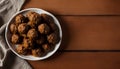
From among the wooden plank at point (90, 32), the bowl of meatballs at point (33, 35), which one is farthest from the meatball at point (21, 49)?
the wooden plank at point (90, 32)

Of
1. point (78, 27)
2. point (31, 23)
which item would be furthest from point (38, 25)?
point (78, 27)

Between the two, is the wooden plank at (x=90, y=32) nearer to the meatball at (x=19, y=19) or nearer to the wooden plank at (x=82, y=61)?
the wooden plank at (x=82, y=61)

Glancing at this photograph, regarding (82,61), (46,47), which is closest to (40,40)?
(46,47)

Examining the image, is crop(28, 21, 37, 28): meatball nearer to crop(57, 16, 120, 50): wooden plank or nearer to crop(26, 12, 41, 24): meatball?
crop(26, 12, 41, 24): meatball

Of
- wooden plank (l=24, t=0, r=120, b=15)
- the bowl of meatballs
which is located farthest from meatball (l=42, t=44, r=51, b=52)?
wooden plank (l=24, t=0, r=120, b=15)

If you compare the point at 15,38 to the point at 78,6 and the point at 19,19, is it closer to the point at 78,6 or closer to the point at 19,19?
the point at 19,19

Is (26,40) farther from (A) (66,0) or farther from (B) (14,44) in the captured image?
(A) (66,0)

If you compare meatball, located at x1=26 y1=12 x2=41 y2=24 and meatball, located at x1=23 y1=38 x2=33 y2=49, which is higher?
meatball, located at x1=26 y1=12 x2=41 y2=24
